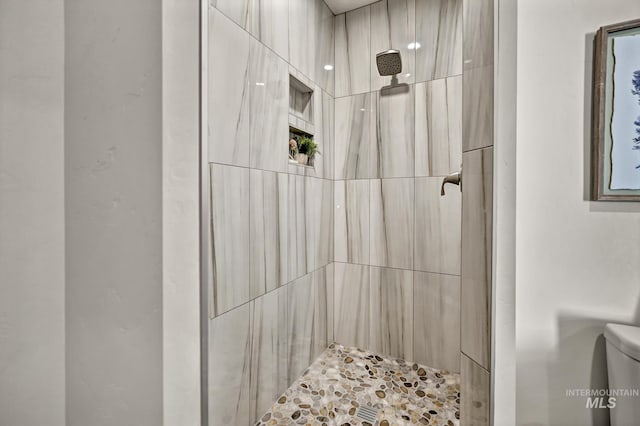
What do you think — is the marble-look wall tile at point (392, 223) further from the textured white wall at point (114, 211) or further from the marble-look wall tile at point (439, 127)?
the textured white wall at point (114, 211)

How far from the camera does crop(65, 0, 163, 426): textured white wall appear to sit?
0.64 m

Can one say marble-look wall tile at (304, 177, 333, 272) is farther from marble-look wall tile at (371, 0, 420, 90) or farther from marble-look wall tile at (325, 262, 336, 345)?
marble-look wall tile at (371, 0, 420, 90)

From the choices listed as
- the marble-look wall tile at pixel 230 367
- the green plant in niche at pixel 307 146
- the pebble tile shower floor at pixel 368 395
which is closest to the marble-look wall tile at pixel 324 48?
the green plant in niche at pixel 307 146

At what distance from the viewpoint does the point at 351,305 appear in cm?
202

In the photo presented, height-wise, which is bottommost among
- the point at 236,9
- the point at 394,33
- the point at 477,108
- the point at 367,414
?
the point at 367,414

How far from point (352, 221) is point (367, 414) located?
1105 mm

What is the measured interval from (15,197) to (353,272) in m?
1.69

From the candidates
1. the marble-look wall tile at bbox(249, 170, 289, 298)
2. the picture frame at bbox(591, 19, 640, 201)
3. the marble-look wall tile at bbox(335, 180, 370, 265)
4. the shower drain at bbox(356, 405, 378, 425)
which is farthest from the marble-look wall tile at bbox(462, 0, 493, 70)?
the shower drain at bbox(356, 405, 378, 425)

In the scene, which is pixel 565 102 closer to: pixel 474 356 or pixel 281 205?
pixel 474 356

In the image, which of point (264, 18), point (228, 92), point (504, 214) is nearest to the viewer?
point (504, 214)

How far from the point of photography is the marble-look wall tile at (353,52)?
6.37 feet

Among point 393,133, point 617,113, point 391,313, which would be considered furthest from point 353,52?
point 391,313

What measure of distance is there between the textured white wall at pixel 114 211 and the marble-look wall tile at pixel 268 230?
594 mm

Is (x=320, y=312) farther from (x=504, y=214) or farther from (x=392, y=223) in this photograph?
(x=504, y=214)
